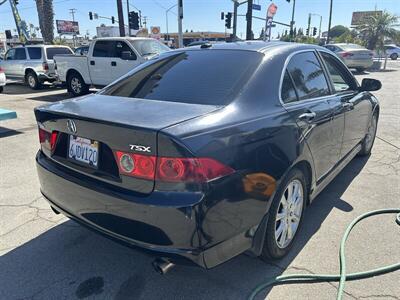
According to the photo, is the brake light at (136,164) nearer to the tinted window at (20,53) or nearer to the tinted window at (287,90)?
the tinted window at (287,90)

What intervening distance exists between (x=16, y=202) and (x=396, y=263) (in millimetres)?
3794

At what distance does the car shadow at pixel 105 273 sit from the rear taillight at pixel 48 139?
916 mm

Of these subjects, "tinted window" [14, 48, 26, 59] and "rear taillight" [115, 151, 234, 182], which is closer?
"rear taillight" [115, 151, 234, 182]

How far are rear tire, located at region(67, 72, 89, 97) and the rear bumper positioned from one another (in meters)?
10.4

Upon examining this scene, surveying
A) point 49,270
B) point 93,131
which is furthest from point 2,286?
point 93,131

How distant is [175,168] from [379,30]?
30631 mm

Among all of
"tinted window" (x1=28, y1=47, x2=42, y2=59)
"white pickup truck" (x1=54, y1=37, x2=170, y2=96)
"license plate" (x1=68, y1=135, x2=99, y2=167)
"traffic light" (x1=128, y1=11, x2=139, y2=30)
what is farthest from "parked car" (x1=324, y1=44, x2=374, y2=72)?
"license plate" (x1=68, y1=135, x2=99, y2=167)

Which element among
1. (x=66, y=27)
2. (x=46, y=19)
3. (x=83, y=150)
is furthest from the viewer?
(x=66, y=27)

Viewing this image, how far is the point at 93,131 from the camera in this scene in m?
2.21

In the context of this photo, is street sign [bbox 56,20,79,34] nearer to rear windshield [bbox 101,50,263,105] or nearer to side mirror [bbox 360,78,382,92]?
side mirror [bbox 360,78,382,92]

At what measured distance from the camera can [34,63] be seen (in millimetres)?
14125

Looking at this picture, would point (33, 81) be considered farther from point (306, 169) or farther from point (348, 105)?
point (306, 169)

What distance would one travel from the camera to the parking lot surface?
8.09 ft

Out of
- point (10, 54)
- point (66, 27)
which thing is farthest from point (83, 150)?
point (66, 27)
